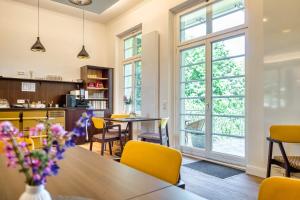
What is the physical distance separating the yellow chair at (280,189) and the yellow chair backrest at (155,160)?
448mm

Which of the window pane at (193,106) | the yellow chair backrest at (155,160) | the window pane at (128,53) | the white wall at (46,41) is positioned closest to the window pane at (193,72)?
the window pane at (193,106)

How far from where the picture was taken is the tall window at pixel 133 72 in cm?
603

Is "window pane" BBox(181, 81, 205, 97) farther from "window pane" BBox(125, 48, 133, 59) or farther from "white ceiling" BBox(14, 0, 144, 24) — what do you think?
"white ceiling" BBox(14, 0, 144, 24)

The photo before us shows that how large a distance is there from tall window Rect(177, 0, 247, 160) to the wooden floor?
0.68 m

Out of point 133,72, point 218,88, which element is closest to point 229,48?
Result: point 218,88

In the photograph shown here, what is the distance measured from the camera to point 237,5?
151 inches

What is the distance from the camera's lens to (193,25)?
15.1ft

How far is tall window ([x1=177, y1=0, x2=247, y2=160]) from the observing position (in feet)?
12.4

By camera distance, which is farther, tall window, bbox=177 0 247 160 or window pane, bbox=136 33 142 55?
window pane, bbox=136 33 142 55

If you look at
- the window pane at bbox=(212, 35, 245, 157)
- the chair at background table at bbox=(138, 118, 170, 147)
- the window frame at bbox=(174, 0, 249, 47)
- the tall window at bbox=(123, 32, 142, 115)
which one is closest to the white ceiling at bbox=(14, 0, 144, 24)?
the tall window at bbox=(123, 32, 142, 115)

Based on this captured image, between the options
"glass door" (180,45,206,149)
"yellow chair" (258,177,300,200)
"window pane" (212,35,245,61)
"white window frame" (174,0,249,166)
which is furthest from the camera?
"glass door" (180,45,206,149)

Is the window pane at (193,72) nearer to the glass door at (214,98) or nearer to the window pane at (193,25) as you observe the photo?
the glass door at (214,98)

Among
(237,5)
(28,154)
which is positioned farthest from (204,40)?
(28,154)

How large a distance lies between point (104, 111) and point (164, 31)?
2987mm
